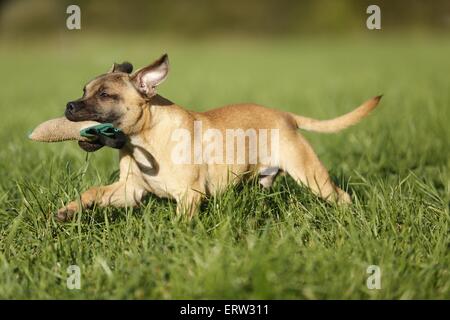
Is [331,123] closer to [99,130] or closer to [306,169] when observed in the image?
[306,169]

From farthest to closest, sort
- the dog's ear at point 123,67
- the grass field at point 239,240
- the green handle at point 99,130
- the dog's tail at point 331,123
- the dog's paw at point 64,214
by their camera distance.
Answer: the dog's tail at point 331,123, the dog's ear at point 123,67, the green handle at point 99,130, the dog's paw at point 64,214, the grass field at point 239,240

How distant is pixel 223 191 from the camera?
441cm

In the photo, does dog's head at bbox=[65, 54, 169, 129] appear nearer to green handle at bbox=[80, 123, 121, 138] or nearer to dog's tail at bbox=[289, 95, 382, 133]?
green handle at bbox=[80, 123, 121, 138]

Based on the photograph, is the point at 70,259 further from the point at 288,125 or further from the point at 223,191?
the point at 288,125

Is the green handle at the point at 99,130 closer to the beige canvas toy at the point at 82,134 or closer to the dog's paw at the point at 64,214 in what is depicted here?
the beige canvas toy at the point at 82,134

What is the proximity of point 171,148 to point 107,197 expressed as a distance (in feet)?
2.01

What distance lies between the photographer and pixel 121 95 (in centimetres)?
444

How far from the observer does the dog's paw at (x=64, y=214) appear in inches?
163

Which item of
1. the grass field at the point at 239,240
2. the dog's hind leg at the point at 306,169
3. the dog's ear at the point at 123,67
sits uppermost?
the dog's ear at the point at 123,67

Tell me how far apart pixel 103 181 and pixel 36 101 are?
378 inches

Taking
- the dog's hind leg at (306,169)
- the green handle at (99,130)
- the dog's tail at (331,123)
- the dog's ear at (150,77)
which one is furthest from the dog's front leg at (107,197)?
the dog's tail at (331,123)

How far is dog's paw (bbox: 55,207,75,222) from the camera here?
13.6ft

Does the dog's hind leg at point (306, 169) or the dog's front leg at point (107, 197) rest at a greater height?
the dog's hind leg at point (306, 169)
